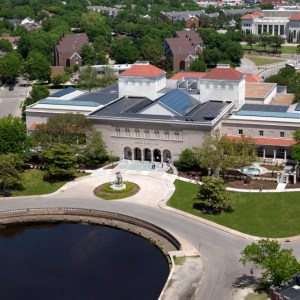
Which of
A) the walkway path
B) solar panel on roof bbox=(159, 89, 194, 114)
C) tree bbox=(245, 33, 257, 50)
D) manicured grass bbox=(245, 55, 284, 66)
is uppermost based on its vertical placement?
tree bbox=(245, 33, 257, 50)

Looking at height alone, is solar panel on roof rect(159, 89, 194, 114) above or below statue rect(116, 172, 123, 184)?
above

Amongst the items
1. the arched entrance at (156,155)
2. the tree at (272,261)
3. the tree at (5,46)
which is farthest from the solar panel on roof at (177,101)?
the tree at (5,46)

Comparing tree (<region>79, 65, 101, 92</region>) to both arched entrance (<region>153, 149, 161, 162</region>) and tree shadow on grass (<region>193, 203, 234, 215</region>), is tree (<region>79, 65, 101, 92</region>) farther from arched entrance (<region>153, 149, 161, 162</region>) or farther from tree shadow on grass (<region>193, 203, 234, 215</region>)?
tree shadow on grass (<region>193, 203, 234, 215</region>)

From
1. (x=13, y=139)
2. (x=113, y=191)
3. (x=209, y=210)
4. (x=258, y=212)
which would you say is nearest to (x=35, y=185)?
(x=13, y=139)

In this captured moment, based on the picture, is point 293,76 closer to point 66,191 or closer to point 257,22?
point 66,191

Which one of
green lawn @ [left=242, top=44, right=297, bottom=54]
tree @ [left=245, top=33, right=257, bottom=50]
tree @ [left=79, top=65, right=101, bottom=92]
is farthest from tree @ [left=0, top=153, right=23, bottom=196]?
green lawn @ [left=242, top=44, right=297, bottom=54]

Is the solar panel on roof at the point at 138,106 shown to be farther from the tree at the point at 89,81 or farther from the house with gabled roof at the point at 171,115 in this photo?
the tree at the point at 89,81

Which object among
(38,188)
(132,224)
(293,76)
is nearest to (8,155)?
(38,188)
